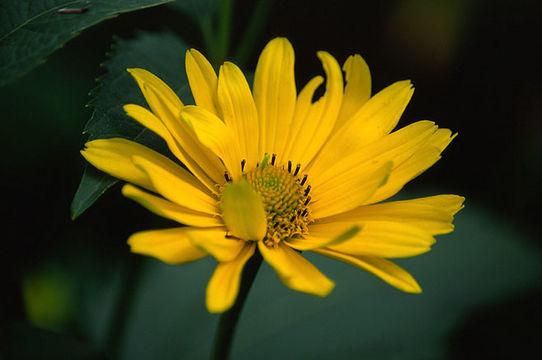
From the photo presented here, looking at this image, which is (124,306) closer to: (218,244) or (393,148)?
(218,244)

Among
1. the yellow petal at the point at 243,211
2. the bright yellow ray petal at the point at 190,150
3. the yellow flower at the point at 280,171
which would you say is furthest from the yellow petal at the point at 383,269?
the bright yellow ray petal at the point at 190,150

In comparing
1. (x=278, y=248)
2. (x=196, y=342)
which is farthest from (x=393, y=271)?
(x=196, y=342)

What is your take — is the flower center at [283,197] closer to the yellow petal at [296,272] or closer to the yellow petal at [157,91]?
the yellow petal at [296,272]

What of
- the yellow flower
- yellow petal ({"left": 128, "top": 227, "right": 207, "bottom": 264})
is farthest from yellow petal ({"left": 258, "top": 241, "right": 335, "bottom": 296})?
yellow petal ({"left": 128, "top": 227, "right": 207, "bottom": 264})

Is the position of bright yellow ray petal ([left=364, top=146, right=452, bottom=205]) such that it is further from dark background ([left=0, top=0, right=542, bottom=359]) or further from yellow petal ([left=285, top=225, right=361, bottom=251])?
dark background ([left=0, top=0, right=542, bottom=359])

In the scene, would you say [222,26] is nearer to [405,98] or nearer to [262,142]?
[262,142]

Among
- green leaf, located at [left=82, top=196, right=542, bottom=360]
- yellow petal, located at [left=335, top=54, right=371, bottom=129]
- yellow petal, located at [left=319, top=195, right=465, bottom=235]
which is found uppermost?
yellow petal, located at [left=335, top=54, right=371, bottom=129]
